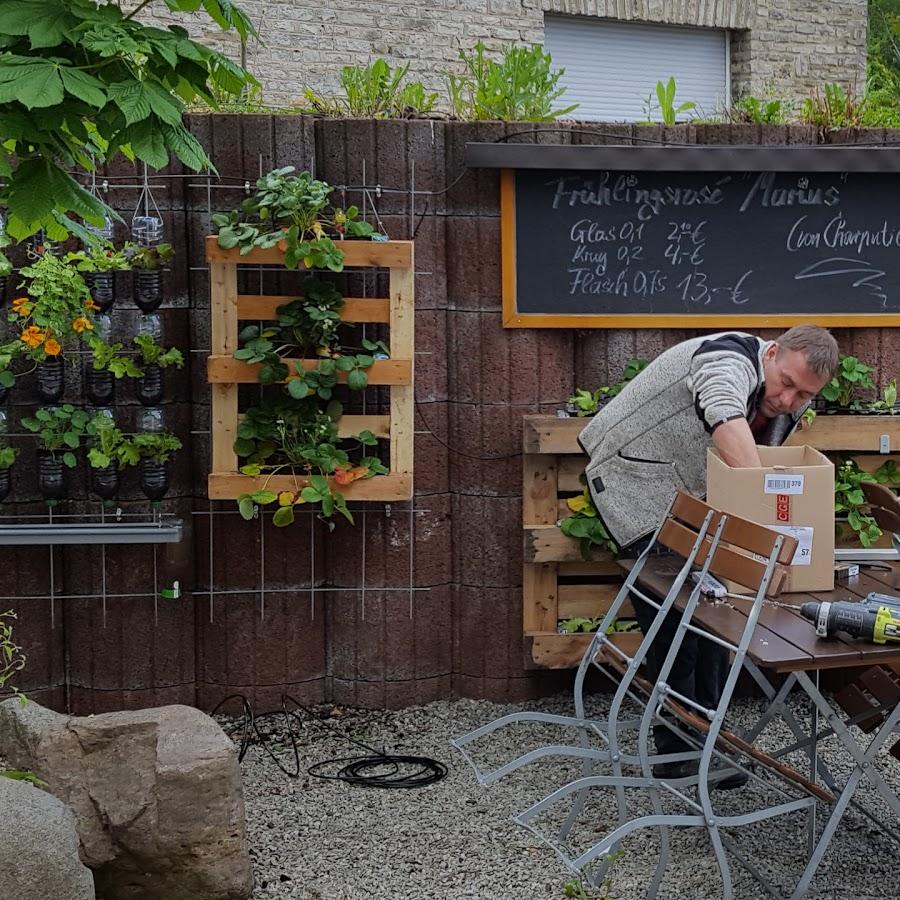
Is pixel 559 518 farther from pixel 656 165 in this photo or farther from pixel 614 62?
pixel 614 62

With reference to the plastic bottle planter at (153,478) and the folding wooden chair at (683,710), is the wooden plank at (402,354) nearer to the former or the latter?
the plastic bottle planter at (153,478)

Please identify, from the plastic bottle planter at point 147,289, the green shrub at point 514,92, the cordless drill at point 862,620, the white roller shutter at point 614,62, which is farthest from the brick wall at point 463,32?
the cordless drill at point 862,620

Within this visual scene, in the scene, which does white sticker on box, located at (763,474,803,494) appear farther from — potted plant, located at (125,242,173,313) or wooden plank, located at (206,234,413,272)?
potted plant, located at (125,242,173,313)

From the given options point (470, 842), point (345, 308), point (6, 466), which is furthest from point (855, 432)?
point (6, 466)

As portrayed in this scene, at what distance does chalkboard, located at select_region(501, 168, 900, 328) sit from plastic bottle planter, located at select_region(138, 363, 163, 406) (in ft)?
4.85

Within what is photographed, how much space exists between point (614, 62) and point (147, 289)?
23.0ft

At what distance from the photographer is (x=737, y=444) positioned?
13.2ft

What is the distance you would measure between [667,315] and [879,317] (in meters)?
0.96

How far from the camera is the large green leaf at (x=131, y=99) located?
2814mm

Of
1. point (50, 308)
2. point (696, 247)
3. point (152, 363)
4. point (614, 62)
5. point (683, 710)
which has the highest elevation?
point (614, 62)

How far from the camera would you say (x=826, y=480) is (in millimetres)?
3850

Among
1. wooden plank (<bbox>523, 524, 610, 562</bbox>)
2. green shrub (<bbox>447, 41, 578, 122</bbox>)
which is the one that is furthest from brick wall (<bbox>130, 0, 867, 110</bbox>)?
wooden plank (<bbox>523, 524, 610, 562</bbox>)

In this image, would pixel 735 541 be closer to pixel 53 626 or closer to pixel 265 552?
pixel 265 552

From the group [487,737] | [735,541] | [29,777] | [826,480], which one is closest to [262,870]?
[29,777]
